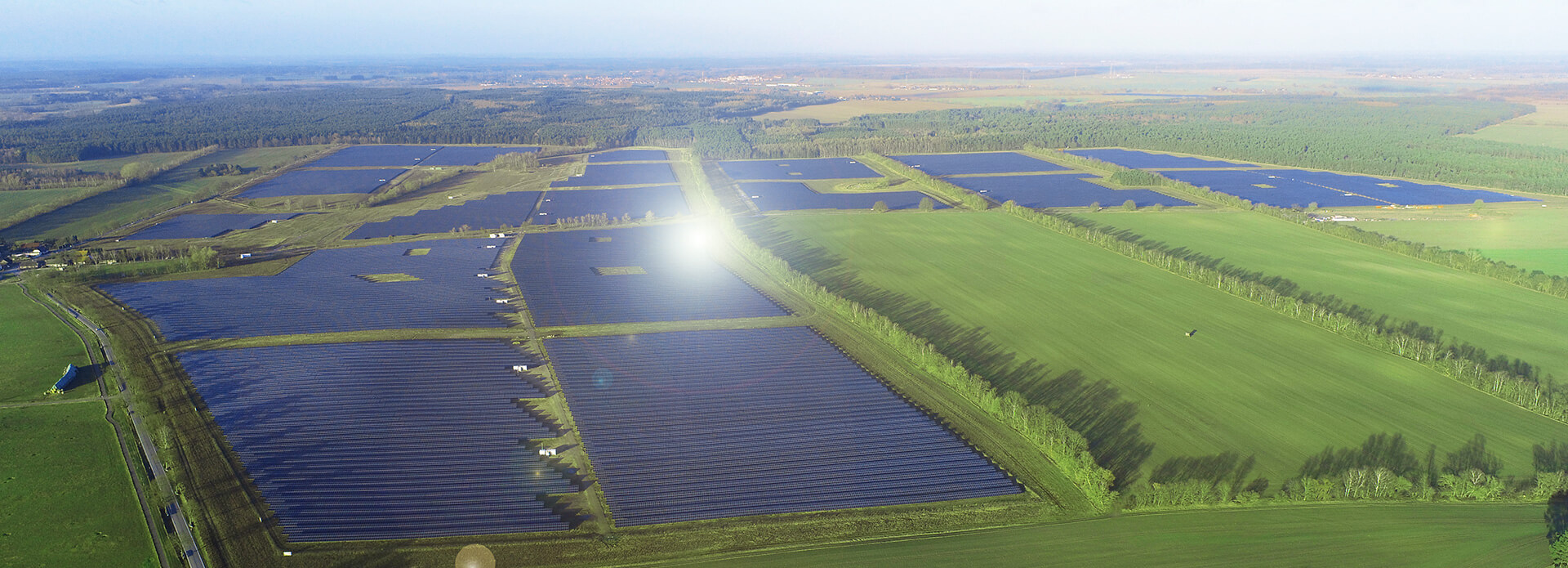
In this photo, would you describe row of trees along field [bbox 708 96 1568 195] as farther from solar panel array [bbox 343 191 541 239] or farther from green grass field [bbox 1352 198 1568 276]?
solar panel array [bbox 343 191 541 239]

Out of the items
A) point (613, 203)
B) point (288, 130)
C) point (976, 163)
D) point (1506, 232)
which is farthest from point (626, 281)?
point (288, 130)

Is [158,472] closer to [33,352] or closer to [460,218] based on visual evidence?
[33,352]

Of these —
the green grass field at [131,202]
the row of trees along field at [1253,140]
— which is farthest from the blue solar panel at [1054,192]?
the green grass field at [131,202]

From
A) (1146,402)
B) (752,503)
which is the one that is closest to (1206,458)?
(1146,402)

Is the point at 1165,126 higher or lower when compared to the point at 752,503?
higher

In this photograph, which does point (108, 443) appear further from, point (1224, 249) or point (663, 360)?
point (1224, 249)

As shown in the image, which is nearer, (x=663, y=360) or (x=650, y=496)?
(x=650, y=496)

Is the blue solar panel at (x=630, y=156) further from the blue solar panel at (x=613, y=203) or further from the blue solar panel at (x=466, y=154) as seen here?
the blue solar panel at (x=613, y=203)
